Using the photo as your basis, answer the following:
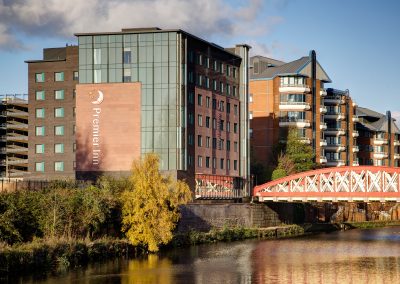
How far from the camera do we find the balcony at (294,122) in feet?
459

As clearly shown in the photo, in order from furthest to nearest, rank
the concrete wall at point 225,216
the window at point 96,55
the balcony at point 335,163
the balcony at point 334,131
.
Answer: the balcony at point 334,131 < the balcony at point 335,163 < the window at point 96,55 < the concrete wall at point 225,216

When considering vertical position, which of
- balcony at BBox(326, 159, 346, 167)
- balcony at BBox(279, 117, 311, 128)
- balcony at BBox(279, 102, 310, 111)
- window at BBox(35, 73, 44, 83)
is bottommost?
balcony at BBox(326, 159, 346, 167)

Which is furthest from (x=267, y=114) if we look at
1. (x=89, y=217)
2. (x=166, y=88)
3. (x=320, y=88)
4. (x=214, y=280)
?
(x=214, y=280)

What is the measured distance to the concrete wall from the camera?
91.6m

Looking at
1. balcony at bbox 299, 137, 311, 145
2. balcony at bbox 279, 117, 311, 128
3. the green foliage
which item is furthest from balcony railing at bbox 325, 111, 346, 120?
the green foliage

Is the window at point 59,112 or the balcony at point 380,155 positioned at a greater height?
the window at point 59,112

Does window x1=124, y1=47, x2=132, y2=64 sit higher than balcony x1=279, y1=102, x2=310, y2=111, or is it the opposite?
window x1=124, y1=47, x2=132, y2=64

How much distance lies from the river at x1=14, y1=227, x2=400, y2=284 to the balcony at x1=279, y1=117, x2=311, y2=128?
50.5 metres

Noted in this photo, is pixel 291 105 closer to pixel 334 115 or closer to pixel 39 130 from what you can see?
pixel 334 115

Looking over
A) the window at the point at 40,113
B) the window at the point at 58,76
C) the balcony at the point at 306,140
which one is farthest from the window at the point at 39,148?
the balcony at the point at 306,140

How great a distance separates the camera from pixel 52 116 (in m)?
114

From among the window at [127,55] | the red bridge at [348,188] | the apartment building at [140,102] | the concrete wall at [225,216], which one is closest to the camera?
the concrete wall at [225,216]

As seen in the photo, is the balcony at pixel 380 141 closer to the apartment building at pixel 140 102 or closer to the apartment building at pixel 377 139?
the apartment building at pixel 377 139

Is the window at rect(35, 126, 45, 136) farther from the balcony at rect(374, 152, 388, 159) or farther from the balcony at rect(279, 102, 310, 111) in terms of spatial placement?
the balcony at rect(374, 152, 388, 159)
